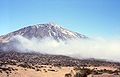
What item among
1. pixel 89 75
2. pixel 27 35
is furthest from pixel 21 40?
pixel 89 75

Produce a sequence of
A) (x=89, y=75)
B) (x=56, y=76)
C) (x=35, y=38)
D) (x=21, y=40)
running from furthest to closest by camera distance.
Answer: (x=35, y=38)
(x=21, y=40)
(x=56, y=76)
(x=89, y=75)

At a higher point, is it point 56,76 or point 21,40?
point 21,40

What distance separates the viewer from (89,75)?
4228 centimetres

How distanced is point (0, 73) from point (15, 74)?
2.85 m

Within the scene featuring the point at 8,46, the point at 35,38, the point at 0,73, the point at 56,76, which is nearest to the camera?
the point at 0,73

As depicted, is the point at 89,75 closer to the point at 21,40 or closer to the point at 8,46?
the point at 8,46

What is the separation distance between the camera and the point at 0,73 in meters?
55.0

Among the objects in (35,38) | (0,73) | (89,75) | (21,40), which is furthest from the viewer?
(35,38)

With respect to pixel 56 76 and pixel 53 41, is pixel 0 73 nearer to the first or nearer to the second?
pixel 56 76

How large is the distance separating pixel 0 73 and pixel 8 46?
110 meters

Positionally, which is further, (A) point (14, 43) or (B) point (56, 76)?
(A) point (14, 43)

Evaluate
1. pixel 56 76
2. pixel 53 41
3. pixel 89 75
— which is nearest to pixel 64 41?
pixel 53 41

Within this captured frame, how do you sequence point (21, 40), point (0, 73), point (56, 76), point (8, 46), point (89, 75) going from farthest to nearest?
point (21, 40) → point (8, 46) → point (56, 76) → point (0, 73) → point (89, 75)

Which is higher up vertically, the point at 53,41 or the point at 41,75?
the point at 53,41
